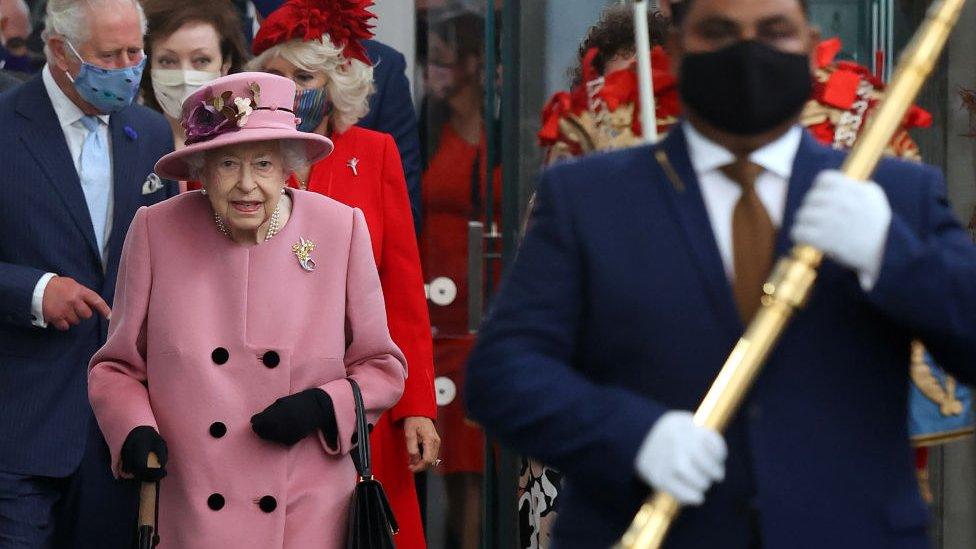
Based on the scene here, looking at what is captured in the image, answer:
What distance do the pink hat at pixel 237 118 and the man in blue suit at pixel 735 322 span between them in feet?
6.72

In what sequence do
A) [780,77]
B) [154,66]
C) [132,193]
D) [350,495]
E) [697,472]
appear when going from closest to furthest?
[697,472] < [780,77] < [350,495] < [132,193] < [154,66]

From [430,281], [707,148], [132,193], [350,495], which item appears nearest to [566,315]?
[707,148]

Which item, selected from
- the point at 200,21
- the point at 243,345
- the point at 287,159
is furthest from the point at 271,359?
the point at 200,21

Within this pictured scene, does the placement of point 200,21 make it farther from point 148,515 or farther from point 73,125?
point 148,515

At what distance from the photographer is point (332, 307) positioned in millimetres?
4688

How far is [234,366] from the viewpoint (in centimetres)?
457

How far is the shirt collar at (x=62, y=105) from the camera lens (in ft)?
18.6

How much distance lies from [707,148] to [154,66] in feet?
14.0

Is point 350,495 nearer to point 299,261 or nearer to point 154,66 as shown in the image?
point 299,261

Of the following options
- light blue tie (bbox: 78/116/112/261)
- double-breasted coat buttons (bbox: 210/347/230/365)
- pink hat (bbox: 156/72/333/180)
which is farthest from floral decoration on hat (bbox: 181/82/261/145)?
light blue tie (bbox: 78/116/112/261)

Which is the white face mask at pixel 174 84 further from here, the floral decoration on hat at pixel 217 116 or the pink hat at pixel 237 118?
the floral decoration on hat at pixel 217 116

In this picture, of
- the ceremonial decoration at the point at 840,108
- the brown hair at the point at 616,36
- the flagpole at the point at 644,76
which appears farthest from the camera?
the brown hair at the point at 616,36

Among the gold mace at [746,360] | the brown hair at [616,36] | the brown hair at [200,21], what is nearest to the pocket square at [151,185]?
the brown hair at [200,21]

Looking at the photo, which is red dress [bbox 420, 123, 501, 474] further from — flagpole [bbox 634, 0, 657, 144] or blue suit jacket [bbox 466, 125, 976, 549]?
blue suit jacket [bbox 466, 125, 976, 549]
